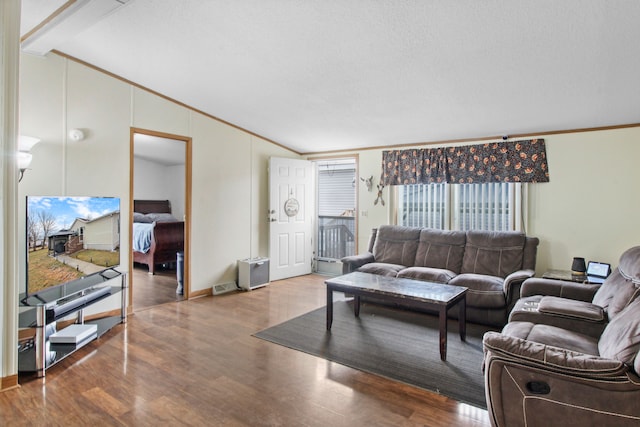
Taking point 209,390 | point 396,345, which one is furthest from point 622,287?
point 209,390

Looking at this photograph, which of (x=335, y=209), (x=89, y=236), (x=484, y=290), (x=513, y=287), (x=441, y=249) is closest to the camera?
(x=89, y=236)

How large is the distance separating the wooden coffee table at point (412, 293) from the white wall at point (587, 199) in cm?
173

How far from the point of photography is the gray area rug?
250 cm

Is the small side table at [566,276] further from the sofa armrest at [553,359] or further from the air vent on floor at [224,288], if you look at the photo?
the air vent on floor at [224,288]

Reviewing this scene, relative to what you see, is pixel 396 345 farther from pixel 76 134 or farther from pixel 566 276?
pixel 76 134

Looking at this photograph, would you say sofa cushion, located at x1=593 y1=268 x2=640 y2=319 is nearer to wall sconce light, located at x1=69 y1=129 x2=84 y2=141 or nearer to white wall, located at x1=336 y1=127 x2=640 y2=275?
white wall, located at x1=336 y1=127 x2=640 y2=275

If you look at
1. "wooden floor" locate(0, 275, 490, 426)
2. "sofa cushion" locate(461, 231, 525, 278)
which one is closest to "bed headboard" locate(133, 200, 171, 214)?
"wooden floor" locate(0, 275, 490, 426)

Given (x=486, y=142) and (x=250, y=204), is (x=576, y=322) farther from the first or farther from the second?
(x=250, y=204)

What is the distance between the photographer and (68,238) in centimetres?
301

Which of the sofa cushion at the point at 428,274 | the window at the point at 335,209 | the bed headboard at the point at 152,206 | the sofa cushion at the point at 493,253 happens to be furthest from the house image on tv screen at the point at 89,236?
the bed headboard at the point at 152,206

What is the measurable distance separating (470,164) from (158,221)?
522cm

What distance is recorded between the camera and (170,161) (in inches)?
311

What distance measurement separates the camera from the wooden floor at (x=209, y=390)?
204 cm

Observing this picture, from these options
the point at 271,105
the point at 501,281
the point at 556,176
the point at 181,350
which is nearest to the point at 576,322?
the point at 501,281
